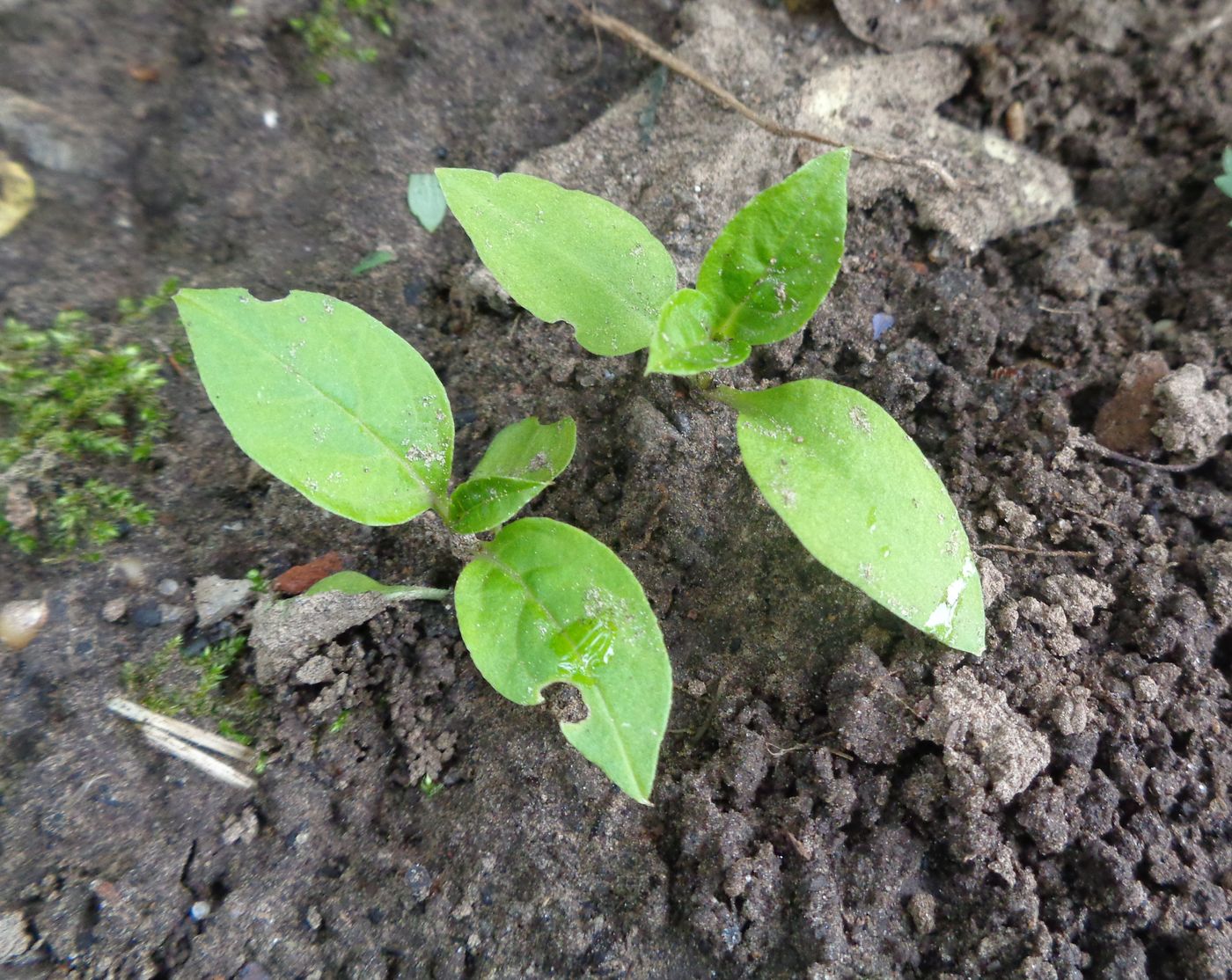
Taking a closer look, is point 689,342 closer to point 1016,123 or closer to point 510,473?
point 510,473

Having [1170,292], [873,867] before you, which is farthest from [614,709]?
[1170,292]

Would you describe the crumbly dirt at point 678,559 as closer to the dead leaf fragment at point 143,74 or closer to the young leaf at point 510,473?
the dead leaf fragment at point 143,74

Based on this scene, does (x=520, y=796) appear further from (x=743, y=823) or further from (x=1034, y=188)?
(x=1034, y=188)

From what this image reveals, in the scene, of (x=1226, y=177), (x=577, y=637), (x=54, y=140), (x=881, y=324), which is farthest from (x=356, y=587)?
(x=1226, y=177)

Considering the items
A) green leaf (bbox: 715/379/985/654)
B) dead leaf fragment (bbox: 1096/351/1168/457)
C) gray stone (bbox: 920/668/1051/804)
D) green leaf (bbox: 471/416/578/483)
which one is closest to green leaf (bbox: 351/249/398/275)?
green leaf (bbox: 471/416/578/483)

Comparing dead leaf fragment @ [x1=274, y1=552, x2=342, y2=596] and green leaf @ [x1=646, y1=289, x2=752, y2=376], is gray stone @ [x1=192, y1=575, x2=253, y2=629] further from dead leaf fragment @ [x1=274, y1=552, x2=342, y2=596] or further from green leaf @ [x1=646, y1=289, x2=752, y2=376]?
green leaf @ [x1=646, y1=289, x2=752, y2=376]
